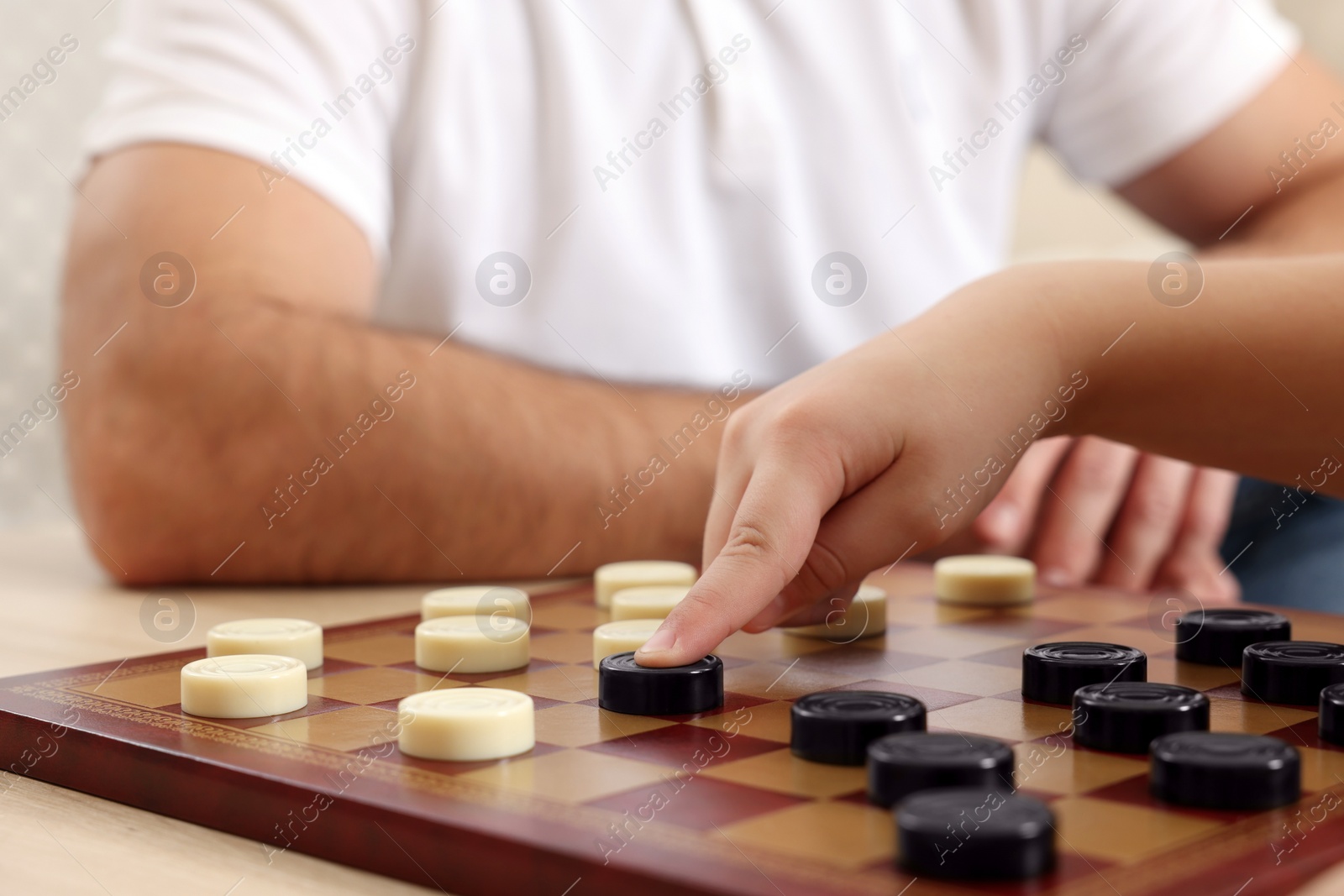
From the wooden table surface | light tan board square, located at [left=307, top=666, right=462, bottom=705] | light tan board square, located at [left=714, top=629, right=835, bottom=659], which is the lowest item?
the wooden table surface

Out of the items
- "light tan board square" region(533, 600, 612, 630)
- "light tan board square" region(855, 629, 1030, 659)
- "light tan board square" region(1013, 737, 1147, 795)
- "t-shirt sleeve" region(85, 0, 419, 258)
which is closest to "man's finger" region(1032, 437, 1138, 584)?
"light tan board square" region(855, 629, 1030, 659)

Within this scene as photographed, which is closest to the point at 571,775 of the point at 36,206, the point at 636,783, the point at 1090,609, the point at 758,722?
the point at 636,783

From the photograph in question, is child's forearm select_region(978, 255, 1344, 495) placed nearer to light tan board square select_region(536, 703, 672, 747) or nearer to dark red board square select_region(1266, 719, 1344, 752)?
dark red board square select_region(1266, 719, 1344, 752)

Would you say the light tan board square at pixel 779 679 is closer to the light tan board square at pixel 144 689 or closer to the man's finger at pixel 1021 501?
the light tan board square at pixel 144 689

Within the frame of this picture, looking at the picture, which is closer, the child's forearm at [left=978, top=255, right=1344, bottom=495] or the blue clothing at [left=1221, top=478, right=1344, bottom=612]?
the child's forearm at [left=978, top=255, right=1344, bottom=495]

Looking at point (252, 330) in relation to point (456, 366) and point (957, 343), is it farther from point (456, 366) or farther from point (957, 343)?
point (957, 343)

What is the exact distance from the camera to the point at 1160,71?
200cm

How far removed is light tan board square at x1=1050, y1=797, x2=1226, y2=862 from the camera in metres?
0.50

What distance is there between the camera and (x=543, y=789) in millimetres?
590

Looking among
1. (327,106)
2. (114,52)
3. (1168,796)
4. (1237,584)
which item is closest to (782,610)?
(1168,796)

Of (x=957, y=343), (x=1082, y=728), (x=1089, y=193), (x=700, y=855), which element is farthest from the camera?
(x=1089, y=193)

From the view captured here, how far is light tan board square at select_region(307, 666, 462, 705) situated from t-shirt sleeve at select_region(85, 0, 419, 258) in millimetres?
813

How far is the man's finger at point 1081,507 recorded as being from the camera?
1419mm

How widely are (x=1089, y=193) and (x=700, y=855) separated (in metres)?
3.57
